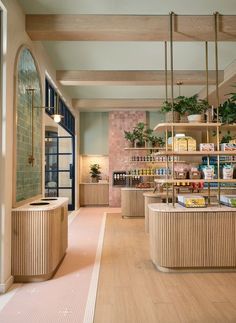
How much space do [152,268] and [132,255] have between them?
71 cm

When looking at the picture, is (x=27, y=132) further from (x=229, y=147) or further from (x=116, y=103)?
(x=116, y=103)

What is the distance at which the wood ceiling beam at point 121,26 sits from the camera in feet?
14.1

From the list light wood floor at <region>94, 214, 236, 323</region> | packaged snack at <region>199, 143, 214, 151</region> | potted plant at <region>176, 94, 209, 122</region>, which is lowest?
light wood floor at <region>94, 214, 236, 323</region>

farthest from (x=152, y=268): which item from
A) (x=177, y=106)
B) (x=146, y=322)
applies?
(x=177, y=106)

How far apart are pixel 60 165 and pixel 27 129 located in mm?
6262

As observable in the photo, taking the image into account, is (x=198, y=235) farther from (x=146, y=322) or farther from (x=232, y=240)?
(x=146, y=322)

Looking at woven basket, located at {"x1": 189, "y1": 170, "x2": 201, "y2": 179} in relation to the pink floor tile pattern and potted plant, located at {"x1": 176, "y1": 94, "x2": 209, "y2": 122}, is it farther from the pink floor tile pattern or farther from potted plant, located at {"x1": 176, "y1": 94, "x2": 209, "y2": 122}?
the pink floor tile pattern

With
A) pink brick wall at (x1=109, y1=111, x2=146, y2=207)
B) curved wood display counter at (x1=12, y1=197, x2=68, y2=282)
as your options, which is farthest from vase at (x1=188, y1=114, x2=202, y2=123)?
pink brick wall at (x1=109, y1=111, x2=146, y2=207)

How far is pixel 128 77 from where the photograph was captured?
6996mm

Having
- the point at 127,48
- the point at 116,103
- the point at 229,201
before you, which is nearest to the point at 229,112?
the point at 229,201

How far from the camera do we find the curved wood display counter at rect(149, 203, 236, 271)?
4047 mm

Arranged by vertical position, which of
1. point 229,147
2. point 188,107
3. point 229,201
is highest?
point 188,107

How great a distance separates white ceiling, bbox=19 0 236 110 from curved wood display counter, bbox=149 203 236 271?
288 centimetres

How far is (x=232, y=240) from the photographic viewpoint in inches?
160
